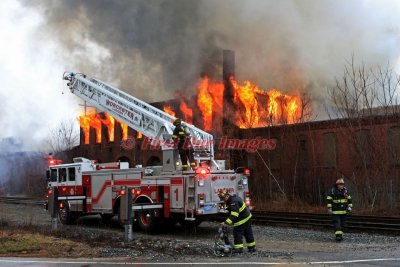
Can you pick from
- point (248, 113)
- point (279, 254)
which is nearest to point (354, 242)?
point (279, 254)

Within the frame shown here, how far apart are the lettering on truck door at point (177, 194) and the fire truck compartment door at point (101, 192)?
9.24 ft

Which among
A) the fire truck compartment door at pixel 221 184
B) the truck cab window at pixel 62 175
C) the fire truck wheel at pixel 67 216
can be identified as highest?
the truck cab window at pixel 62 175

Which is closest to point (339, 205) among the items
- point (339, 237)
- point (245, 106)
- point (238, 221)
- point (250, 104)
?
point (339, 237)

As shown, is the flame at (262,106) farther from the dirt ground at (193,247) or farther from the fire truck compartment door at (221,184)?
the dirt ground at (193,247)

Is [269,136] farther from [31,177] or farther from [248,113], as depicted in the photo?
[31,177]

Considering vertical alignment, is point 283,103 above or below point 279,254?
above

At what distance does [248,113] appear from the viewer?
85.9 ft

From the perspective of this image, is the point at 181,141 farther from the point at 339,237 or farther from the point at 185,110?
the point at 185,110

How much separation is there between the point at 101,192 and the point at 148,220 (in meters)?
2.41

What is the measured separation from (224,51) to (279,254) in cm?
1121

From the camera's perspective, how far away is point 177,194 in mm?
11602

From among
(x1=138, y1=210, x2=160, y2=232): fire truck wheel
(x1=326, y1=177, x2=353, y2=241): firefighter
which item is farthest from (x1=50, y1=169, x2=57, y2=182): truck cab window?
(x1=326, y1=177, x2=353, y2=241): firefighter

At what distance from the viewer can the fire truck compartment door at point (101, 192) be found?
13.7m

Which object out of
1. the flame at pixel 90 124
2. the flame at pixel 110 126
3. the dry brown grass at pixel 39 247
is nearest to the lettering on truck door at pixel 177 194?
the dry brown grass at pixel 39 247
